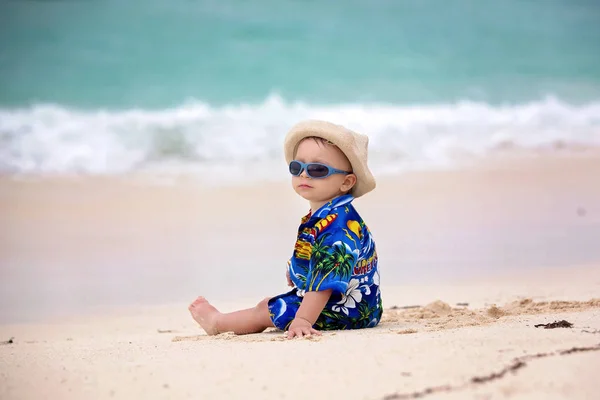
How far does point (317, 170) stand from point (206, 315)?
0.93 meters

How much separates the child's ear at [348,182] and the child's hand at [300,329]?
74cm

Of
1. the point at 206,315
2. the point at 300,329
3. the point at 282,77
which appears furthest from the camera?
the point at 282,77

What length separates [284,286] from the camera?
643cm

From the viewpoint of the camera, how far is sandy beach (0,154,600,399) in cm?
252

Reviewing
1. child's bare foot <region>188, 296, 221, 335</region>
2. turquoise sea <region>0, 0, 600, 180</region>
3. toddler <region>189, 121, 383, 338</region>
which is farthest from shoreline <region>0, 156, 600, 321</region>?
toddler <region>189, 121, 383, 338</region>

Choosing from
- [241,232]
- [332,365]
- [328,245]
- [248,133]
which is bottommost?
[332,365]

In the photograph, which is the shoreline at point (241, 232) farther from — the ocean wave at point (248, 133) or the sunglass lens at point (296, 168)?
the sunglass lens at point (296, 168)

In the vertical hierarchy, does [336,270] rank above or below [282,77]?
below

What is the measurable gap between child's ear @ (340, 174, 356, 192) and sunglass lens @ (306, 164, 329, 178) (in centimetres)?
14

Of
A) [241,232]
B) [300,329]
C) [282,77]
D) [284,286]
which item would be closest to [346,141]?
[300,329]

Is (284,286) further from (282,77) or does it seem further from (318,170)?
(282,77)

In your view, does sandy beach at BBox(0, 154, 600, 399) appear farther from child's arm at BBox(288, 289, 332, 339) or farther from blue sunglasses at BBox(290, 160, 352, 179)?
blue sunglasses at BBox(290, 160, 352, 179)

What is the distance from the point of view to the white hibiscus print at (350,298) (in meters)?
3.69

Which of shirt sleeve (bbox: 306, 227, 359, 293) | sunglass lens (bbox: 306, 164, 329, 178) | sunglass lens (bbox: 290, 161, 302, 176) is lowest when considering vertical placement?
shirt sleeve (bbox: 306, 227, 359, 293)
